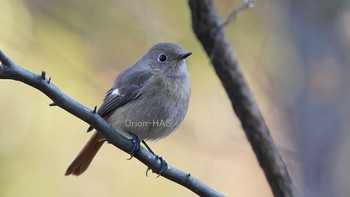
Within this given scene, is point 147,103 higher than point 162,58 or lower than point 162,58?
lower

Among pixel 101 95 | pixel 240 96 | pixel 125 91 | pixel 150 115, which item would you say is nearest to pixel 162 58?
pixel 125 91

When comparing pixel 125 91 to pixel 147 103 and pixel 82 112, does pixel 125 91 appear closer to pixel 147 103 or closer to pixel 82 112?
pixel 147 103

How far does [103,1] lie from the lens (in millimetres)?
6496

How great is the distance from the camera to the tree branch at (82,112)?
2883 millimetres

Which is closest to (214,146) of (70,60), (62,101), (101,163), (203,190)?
(101,163)

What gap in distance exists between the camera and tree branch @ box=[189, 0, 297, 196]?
3869 mm

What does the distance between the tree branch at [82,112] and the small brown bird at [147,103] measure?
1.58 ft

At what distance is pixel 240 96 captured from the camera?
398 cm

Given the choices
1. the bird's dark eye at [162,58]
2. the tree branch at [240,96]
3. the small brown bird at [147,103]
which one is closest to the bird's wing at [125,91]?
the small brown bird at [147,103]

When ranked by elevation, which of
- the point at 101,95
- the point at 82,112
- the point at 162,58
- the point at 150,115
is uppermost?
the point at 101,95

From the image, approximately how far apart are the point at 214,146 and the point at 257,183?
603 mm

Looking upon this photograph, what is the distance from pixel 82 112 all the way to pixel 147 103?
1.15 metres

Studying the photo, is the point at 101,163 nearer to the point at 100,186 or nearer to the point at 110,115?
the point at 100,186

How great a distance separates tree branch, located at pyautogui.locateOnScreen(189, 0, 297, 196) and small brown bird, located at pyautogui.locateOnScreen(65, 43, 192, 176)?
0.40 metres
